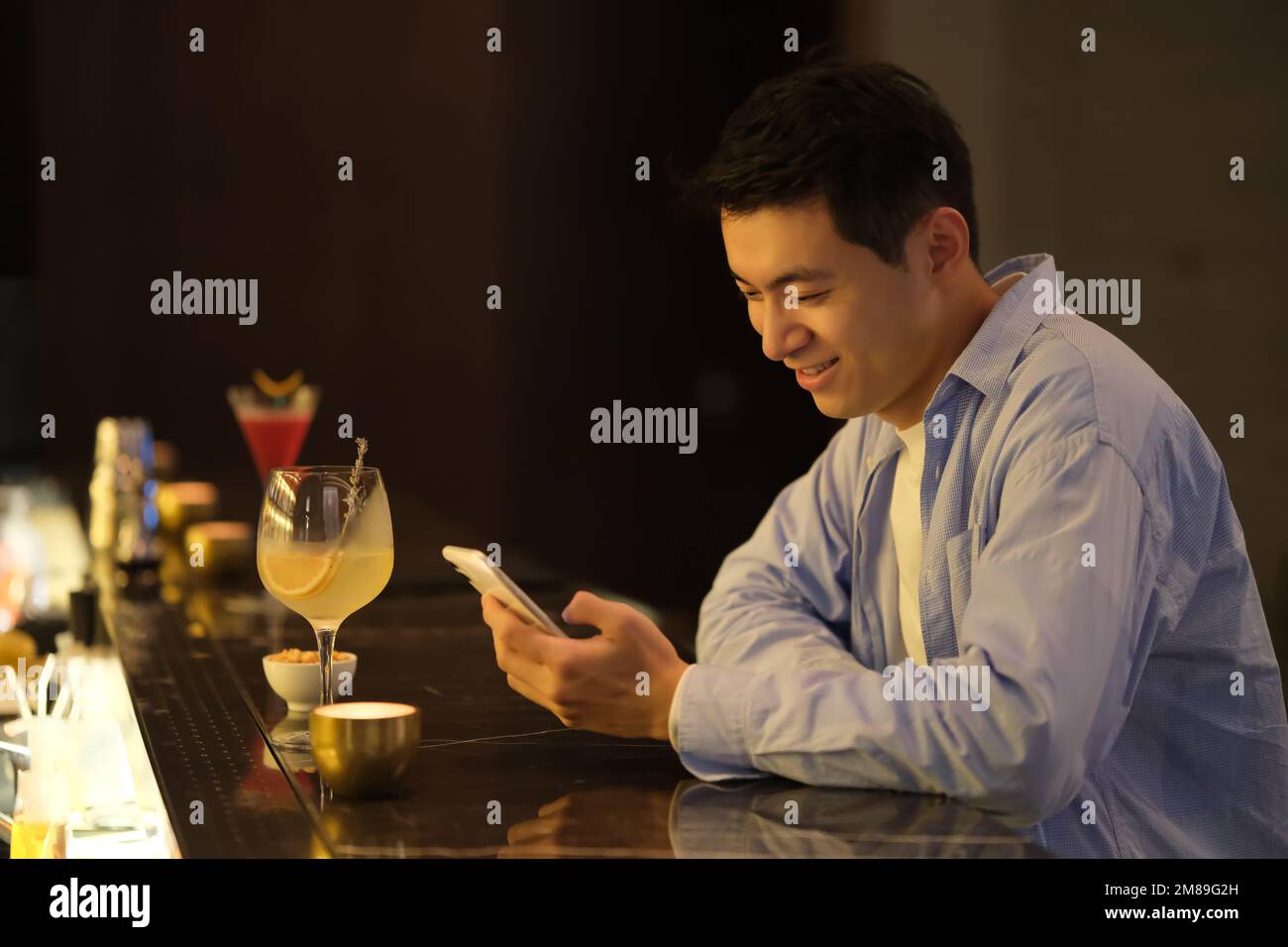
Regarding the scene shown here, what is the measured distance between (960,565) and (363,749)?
26.6 inches

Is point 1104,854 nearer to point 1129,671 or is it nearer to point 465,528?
point 1129,671

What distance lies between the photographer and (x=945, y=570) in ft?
4.99

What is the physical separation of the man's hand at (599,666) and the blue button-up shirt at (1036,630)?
4 centimetres

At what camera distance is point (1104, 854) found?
1.37m

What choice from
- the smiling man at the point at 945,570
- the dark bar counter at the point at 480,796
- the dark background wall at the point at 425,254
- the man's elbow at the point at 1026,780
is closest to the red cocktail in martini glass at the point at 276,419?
the dark bar counter at the point at 480,796

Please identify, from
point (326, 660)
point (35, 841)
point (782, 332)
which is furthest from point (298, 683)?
point (782, 332)

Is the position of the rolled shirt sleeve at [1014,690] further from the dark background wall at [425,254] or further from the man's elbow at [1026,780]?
the dark background wall at [425,254]

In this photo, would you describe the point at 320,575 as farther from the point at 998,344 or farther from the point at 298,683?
the point at 998,344

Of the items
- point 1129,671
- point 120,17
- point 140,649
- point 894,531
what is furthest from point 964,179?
point 120,17

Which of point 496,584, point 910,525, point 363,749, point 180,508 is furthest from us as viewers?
point 180,508

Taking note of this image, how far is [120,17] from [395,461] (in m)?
1.89

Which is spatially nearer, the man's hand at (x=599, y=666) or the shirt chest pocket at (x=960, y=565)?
the man's hand at (x=599, y=666)

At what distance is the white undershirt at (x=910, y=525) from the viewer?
170 centimetres

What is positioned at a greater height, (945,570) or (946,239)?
(946,239)
